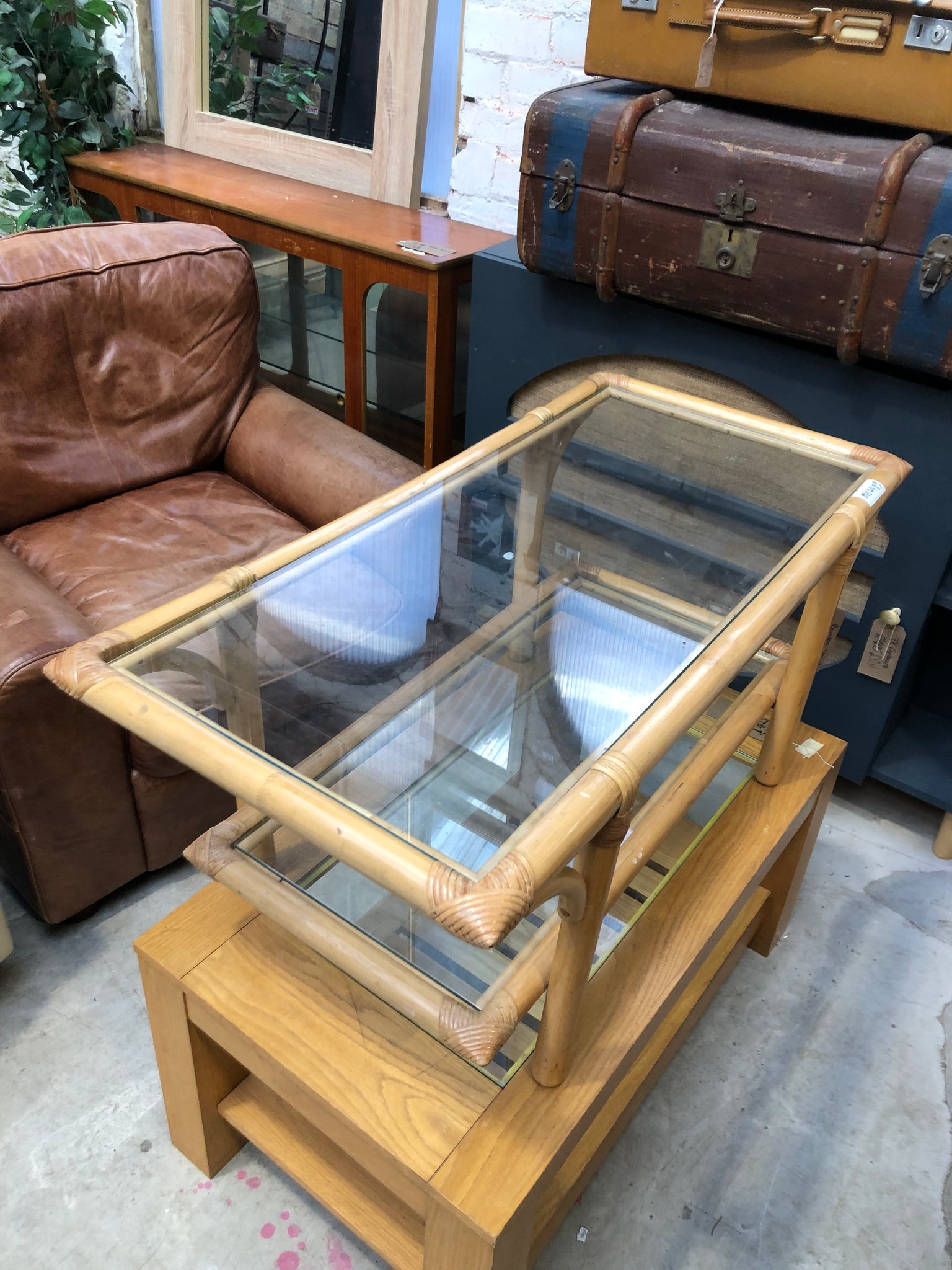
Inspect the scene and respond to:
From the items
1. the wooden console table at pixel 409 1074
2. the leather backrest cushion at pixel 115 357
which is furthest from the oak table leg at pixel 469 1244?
the leather backrest cushion at pixel 115 357

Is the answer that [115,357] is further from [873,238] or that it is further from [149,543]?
[873,238]

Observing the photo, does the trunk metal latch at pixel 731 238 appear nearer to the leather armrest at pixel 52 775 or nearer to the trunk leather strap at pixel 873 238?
the trunk leather strap at pixel 873 238

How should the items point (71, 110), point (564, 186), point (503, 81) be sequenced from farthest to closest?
point (71, 110)
point (503, 81)
point (564, 186)

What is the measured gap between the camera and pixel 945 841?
171cm

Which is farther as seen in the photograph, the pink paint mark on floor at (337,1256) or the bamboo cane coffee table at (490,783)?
the pink paint mark on floor at (337,1256)

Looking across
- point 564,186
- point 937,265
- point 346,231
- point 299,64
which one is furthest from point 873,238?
point 299,64

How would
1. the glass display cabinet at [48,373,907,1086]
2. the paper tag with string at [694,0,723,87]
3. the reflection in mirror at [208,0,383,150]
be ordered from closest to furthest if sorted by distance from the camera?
the glass display cabinet at [48,373,907,1086] < the paper tag with string at [694,0,723,87] < the reflection in mirror at [208,0,383,150]

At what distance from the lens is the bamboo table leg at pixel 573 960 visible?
792mm

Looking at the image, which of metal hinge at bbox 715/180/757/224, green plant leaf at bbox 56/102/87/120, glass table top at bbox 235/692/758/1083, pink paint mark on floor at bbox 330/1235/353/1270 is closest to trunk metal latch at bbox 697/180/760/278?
metal hinge at bbox 715/180/757/224

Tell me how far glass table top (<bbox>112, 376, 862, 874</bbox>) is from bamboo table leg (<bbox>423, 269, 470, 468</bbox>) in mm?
566

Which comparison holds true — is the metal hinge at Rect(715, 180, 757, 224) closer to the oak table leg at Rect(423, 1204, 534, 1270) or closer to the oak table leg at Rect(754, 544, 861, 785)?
the oak table leg at Rect(754, 544, 861, 785)

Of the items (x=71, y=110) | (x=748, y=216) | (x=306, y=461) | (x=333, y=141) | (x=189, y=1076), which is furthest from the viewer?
(x=71, y=110)

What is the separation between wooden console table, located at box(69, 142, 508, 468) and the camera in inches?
75.2

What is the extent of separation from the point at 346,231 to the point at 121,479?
68 cm
